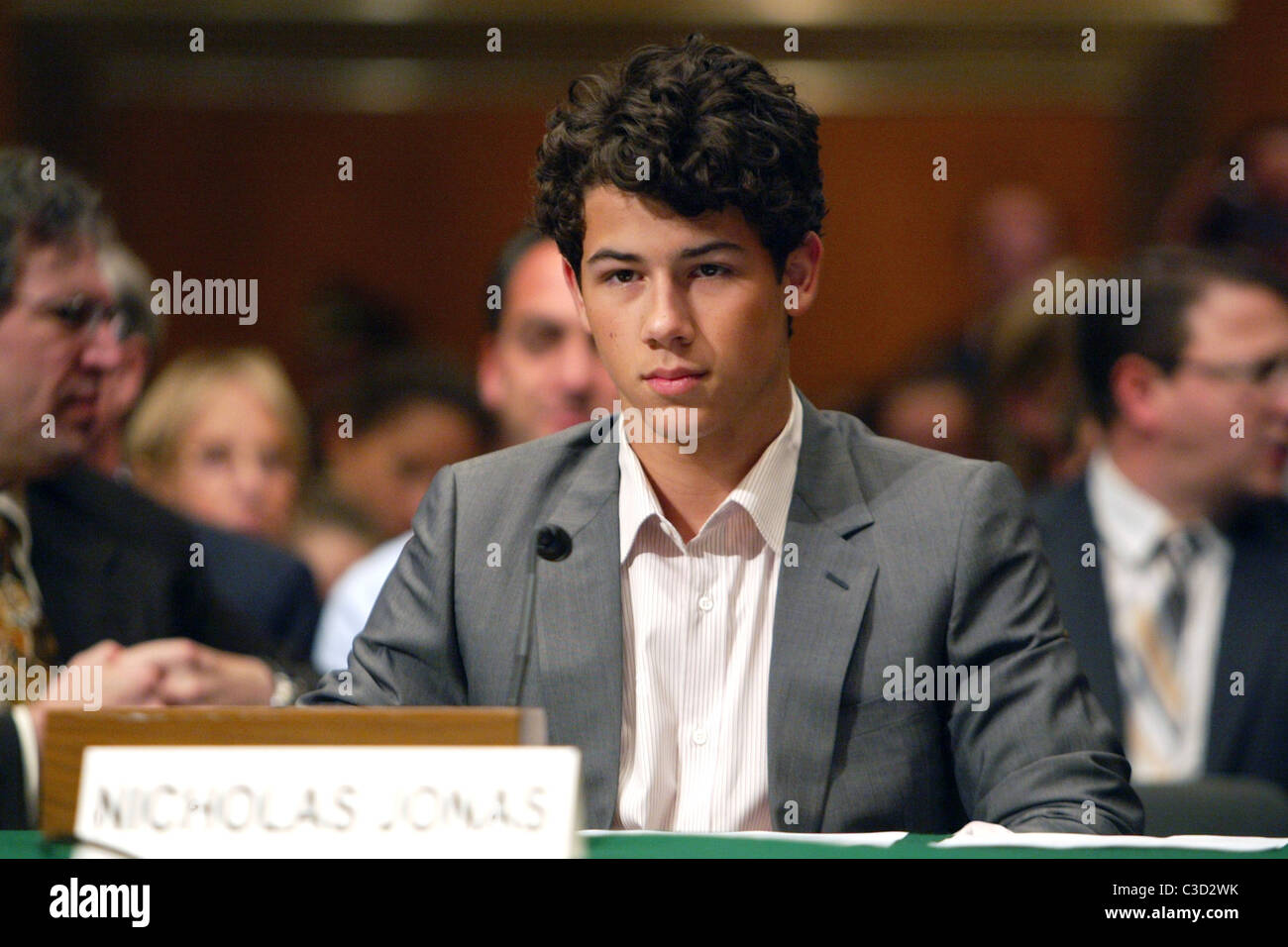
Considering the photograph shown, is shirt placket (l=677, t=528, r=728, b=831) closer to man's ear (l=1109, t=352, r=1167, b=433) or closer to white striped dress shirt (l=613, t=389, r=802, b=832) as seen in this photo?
white striped dress shirt (l=613, t=389, r=802, b=832)

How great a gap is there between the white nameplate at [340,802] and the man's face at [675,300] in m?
0.67

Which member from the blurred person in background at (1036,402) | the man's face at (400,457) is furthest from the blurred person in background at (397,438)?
the blurred person in background at (1036,402)

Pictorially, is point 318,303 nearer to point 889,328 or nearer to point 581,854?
point 889,328

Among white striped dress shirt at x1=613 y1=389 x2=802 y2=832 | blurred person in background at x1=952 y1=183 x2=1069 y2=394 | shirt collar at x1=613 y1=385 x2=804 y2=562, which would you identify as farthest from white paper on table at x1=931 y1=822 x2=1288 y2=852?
blurred person in background at x1=952 y1=183 x2=1069 y2=394

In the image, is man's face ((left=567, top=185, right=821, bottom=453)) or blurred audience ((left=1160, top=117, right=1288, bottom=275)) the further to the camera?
blurred audience ((left=1160, top=117, right=1288, bottom=275))

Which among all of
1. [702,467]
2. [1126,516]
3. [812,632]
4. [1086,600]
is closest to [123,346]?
[702,467]

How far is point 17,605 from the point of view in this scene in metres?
2.85

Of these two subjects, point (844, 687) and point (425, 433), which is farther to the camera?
point (425, 433)

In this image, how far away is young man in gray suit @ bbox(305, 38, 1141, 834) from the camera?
196 centimetres

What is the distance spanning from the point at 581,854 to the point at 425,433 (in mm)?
2875

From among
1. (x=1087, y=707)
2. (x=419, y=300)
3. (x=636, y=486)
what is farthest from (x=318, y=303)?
(x=1087, y=707)

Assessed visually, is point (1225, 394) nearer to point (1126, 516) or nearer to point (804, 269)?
point (1126, 516)

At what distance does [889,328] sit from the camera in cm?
562

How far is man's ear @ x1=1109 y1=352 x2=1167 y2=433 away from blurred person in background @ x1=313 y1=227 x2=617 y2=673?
1254 mm
